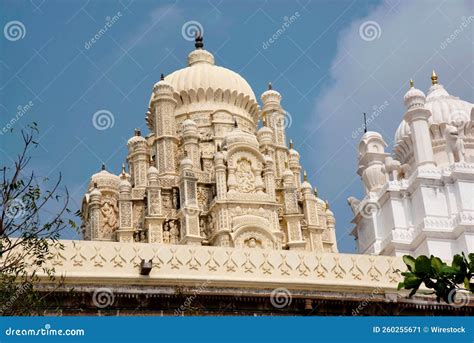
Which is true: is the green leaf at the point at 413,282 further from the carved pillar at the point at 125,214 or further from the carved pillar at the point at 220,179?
the carved pillar at the point at 125,214

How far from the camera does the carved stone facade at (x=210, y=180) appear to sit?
34.0 m

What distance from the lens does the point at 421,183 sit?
29.0m

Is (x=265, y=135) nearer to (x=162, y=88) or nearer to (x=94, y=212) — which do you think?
(x=162, y=88)

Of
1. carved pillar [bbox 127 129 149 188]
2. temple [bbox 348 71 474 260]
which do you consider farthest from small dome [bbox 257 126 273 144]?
temple [bbox 348 71 474 260]

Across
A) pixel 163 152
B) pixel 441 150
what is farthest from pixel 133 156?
pixel 441 150

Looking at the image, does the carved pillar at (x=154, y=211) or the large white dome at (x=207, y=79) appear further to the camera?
the large white dome at (x=207, y=79)

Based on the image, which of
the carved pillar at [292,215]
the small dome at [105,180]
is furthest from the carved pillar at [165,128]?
the carved pillar at [292,215]

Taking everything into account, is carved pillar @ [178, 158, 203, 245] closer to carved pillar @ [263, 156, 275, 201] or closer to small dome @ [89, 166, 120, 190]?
carved pillar @ [263, 156, 275, 201]

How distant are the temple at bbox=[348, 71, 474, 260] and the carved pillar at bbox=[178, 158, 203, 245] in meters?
5.45

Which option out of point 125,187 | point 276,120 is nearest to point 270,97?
point 276,120

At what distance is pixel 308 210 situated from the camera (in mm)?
36906

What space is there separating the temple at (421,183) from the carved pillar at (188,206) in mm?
5449

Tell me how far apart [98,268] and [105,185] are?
19.8 meters

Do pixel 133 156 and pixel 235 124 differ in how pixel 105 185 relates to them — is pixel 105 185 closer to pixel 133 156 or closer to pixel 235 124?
pixel 133 156
